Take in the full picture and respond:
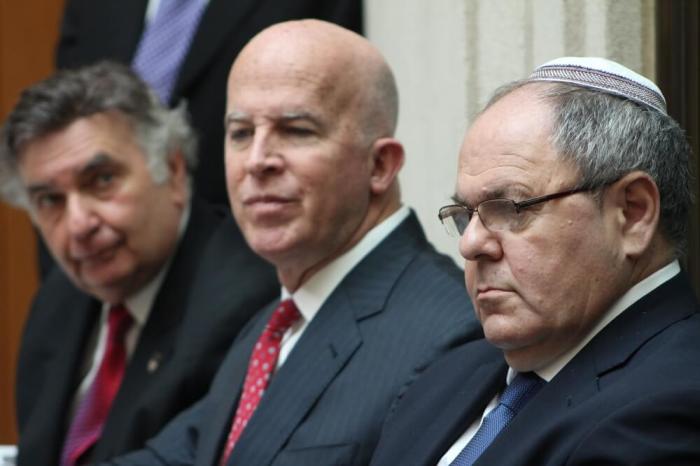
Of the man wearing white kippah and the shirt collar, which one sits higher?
the man wearing white kippah

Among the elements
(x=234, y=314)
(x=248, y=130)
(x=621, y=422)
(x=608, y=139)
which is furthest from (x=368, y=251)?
(x=621, y=422)

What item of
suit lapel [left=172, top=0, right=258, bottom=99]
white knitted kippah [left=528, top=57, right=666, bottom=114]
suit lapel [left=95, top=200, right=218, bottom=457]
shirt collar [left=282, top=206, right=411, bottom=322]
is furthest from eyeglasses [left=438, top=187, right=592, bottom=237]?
suit lapel [left=172, top=0, right=258, bottom=99]

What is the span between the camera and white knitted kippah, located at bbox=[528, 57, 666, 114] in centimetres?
235

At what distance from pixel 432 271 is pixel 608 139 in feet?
2.74

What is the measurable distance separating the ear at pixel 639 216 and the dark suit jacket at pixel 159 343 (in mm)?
1547

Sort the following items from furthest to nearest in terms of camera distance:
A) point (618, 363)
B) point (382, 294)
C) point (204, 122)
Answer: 1. point (204, 122)
2. point (382, 294)
3. point (618, 363)

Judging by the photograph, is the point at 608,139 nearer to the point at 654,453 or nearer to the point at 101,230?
the point at 654,453

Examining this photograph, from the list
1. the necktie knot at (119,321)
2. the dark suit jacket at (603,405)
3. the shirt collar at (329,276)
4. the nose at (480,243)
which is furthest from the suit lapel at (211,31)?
the nose at (480,243)

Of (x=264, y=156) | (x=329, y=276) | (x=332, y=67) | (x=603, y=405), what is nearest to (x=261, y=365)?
(x=329, y=276)

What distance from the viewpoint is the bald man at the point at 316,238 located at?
2.96 metres

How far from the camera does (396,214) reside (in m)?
3.22

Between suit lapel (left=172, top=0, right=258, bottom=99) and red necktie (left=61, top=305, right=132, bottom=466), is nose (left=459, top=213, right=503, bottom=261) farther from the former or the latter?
suit lapel (left=172, top=0, right=258, bottom=99)

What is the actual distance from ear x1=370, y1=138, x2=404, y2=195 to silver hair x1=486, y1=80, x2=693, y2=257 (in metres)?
0.84

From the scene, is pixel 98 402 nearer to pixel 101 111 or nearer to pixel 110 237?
pixel 110 237
